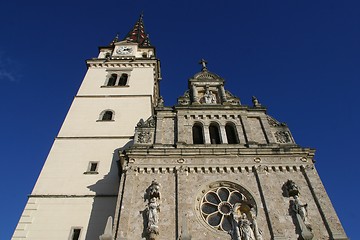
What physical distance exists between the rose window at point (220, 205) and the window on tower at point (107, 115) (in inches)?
372

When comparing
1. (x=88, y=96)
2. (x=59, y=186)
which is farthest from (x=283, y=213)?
(x=88, y=96)

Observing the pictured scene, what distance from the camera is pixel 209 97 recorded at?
55.7 feet

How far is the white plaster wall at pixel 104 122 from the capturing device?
60.3ft

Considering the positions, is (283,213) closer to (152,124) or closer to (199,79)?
(152,124)

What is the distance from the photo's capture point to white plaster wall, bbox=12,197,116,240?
1288 centimetres

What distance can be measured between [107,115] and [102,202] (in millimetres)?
7038

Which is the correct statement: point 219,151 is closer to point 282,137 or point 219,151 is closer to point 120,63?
point 282,137

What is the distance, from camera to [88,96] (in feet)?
69.7

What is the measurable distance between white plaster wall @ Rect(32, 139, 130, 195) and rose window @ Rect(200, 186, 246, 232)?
479cm

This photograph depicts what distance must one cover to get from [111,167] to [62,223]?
11.7 feet

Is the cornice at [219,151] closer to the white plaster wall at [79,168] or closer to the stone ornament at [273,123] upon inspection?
the stone ornament at [273,123]

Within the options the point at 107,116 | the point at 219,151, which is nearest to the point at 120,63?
the point at 107,116

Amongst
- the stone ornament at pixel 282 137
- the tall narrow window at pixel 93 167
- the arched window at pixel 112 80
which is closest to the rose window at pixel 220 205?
the stone ornament at pixel 282 137

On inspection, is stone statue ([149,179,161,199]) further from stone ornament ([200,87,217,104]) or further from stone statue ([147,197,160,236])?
stone ornament ([200,87,217,104])
